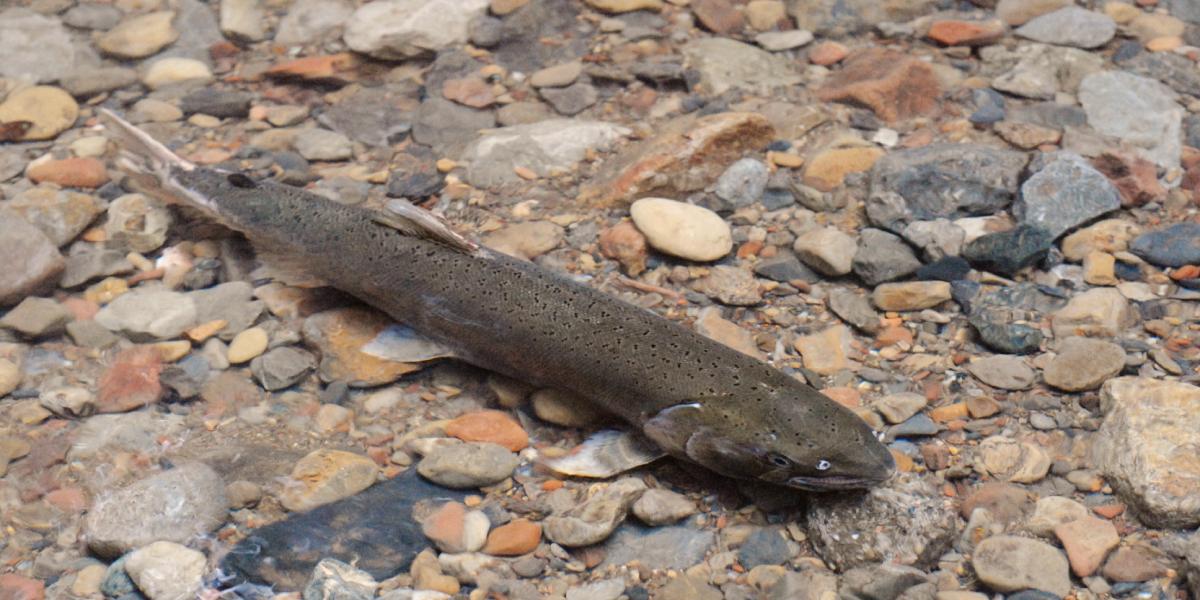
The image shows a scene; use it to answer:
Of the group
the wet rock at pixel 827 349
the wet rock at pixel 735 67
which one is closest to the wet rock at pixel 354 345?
the wet rock at pixel 827 349

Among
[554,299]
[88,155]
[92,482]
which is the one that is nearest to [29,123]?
[88,155]

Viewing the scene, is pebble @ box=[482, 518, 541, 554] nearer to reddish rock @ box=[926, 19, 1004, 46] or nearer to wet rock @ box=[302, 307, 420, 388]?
wet rock @ box=[302, 307, 420, 388]

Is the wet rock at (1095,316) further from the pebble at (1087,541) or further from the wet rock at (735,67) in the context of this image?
the wet rock at (735,67)

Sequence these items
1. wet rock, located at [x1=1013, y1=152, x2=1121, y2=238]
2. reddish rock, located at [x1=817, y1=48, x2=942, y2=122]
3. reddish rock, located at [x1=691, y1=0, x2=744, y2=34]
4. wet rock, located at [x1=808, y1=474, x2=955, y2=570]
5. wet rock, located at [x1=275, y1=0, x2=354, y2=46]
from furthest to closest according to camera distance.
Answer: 1. wet rock, located at [x1=275, y1=0, x2=354, y2=46]
2. reddish rock, located at [x1=691, y1=0, x2=744, y2=34]
3. reddish rock, located at [x1=817, y1=48, x2=942, y2=122]
4. wet rock, located at [x1=1013, y1=152, x2=1121, y2=238]
5. wet rock, located at [x1=808, y1=474, x2=955, y2=570]

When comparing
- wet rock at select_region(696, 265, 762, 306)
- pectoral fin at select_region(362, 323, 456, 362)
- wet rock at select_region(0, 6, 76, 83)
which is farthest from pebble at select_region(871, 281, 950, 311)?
wet rock at select_region(0, 6, 76, 83)

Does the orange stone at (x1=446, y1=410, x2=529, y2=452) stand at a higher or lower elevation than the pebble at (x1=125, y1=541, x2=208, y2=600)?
lower

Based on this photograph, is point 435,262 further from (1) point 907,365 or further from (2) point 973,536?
(2) point 973,536

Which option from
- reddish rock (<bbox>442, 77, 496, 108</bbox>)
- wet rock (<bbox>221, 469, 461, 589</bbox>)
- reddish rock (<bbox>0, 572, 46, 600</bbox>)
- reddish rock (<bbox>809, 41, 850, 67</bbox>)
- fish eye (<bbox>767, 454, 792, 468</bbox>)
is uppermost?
reddish rock (<bbox>809, 41, 850, 67</bbox>)
